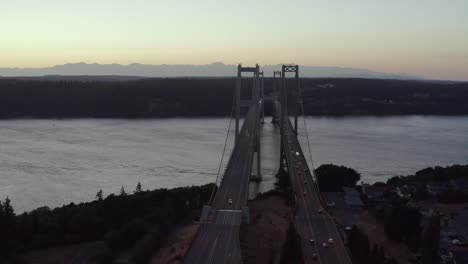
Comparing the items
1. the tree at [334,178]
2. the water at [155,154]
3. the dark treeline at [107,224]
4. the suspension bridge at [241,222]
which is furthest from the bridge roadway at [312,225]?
the water at [155,154]

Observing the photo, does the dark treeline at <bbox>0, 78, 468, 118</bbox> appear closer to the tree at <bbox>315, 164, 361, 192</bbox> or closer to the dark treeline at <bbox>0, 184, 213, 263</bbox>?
the tree at <bbox>315, 164, 361, 192</bbox>

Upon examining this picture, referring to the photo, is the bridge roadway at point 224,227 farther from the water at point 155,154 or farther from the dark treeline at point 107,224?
the water at point 155,154

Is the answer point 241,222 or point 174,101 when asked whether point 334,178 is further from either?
point 174,101

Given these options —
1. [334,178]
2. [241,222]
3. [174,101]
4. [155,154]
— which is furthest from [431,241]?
[174,101]

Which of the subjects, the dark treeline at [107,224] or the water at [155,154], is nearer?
the dark treeline at [107,224]

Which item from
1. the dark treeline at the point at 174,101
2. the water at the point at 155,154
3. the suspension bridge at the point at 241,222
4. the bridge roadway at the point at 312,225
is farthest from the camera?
the dark treeline at the point at 174,101
